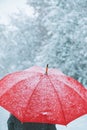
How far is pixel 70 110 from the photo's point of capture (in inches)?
146

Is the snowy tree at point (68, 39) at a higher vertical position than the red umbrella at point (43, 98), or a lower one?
higher

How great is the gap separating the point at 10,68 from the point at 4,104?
22.1 meters

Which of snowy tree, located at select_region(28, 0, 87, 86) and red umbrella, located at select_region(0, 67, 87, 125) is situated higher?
snowy tree, located at select_region(28, 0, 87, 86)

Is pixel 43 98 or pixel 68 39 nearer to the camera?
pixel 43 98

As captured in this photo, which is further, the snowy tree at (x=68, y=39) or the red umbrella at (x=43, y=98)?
the snowy tree at (x=68, y=39)

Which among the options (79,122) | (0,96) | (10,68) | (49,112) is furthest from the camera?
(10,68)

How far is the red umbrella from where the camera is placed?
3566mm

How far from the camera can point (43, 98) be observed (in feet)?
11.9

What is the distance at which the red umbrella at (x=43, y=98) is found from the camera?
3566mm

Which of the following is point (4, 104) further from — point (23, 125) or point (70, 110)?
point (70, 110)

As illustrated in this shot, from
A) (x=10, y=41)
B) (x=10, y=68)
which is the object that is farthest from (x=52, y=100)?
(x=10, y=68)

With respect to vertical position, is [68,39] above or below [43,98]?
above

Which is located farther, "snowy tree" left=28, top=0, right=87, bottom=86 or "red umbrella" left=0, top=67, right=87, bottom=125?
"snowy tree" left=28, top=0, right=87, bottom=86

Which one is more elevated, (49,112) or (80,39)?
(80,39)
